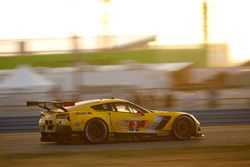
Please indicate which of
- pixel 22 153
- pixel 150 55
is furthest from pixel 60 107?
pixel 150 55

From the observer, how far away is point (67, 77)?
105 feet

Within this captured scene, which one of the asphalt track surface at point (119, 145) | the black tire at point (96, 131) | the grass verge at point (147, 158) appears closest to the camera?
the grass verge at point (147, 158)

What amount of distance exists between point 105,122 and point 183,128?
1.96m

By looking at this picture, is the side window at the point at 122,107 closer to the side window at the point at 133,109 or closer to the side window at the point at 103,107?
the side window at the point at 133,109

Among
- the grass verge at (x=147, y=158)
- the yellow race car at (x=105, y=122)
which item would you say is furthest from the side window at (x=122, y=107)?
the grass verge at (x=147, y=158)

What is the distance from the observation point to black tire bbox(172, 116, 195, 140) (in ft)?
51.3

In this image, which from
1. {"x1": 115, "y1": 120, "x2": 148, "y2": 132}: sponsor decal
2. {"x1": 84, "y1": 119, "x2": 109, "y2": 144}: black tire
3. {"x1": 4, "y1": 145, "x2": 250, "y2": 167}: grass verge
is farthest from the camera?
{"x1": 115, "y1": 120, "x2": 148, "y2": 132}: sponsor decal

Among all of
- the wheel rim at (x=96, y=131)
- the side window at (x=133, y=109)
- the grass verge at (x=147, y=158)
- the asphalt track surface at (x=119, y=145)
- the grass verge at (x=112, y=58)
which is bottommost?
the grass verge at (x=147, y=158)

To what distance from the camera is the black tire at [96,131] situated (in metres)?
14.9

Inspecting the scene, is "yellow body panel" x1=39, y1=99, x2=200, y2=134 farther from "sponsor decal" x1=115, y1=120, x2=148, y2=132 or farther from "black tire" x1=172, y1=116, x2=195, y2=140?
"black tire" x1=172, y1=116, x2=195, y2=140

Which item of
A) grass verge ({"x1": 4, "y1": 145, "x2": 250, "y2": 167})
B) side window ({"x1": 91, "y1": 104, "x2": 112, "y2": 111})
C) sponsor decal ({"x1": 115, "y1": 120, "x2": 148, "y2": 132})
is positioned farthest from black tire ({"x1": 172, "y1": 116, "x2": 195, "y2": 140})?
grass verge ({"x1": 4, "y1": 145, "x2": 250, "y2": 167})

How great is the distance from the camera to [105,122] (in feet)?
49.2

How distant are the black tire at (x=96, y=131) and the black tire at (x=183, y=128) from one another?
5.71ft

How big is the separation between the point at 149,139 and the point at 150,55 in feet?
57.8
